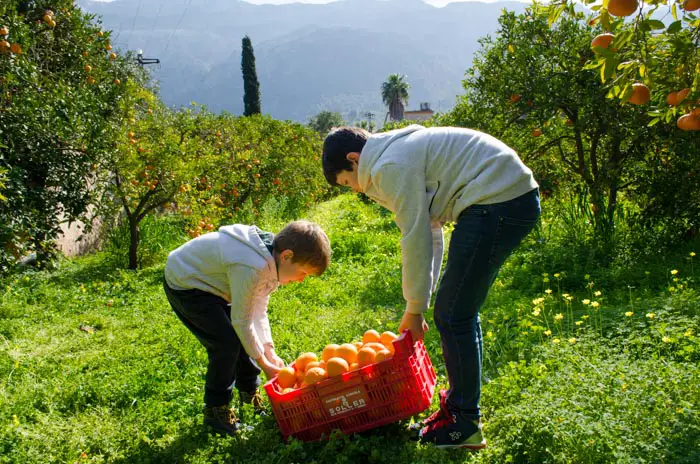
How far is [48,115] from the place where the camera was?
662 cm

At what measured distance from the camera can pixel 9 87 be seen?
6676 millimetres

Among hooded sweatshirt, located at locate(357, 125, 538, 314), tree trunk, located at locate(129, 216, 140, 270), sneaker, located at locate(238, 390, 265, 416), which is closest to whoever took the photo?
hooded sweatshirt, located at locate(357, 125, 538, 314)

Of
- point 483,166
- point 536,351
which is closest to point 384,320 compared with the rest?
point 536,351

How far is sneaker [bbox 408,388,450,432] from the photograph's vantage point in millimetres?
2819

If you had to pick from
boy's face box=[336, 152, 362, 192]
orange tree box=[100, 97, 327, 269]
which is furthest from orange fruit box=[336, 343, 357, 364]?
orange tree box=[100, 97, 327, 269]

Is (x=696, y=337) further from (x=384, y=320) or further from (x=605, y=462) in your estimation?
(x=384, y=320)

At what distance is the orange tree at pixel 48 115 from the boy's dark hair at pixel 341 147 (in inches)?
196

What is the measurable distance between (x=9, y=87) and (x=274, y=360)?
5.71 metres

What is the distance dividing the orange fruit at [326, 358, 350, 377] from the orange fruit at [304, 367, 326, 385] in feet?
0.15

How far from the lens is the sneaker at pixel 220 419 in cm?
303

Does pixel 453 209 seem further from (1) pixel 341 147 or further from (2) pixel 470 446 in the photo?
(2) pixel 470 446

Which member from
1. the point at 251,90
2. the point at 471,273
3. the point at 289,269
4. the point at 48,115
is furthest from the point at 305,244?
the point at 251,90

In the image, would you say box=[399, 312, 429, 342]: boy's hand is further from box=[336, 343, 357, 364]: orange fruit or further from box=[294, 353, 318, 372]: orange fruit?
box=[294, 353, 318, 372]: orange fruit

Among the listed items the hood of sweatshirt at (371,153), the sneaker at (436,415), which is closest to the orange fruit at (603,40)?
the hood of sweatshirt at (371,153)
